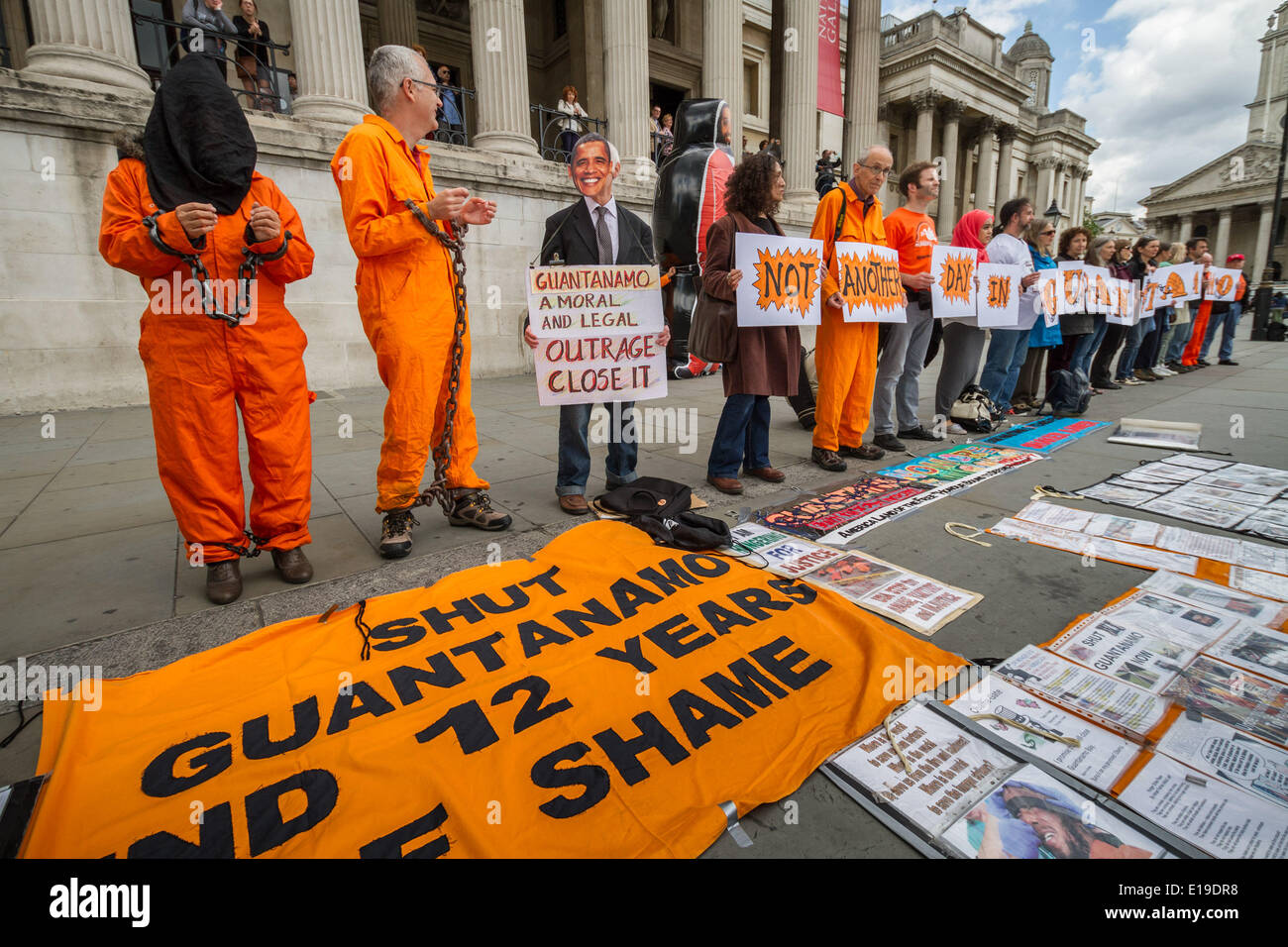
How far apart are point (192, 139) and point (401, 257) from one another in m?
0.81

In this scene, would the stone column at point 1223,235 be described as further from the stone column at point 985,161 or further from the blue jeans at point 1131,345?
the blue jeans at point 1131,345

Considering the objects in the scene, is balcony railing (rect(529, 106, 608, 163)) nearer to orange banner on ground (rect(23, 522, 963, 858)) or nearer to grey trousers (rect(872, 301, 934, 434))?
grey trousers (rect(872, 301, 934, 434))

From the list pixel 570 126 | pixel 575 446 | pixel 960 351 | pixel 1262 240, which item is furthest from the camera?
pixel 1262 240

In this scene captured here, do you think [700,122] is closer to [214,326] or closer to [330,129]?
[330,129]

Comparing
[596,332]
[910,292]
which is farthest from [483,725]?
[910,292]

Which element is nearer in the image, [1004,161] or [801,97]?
[801,97]

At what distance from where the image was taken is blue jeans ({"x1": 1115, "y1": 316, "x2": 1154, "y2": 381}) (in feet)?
27.4

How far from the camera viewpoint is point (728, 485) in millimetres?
3852

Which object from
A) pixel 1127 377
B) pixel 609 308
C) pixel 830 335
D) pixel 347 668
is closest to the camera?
pixel 347 668

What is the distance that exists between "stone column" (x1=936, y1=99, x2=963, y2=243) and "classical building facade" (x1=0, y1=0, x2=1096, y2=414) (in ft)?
49.8
